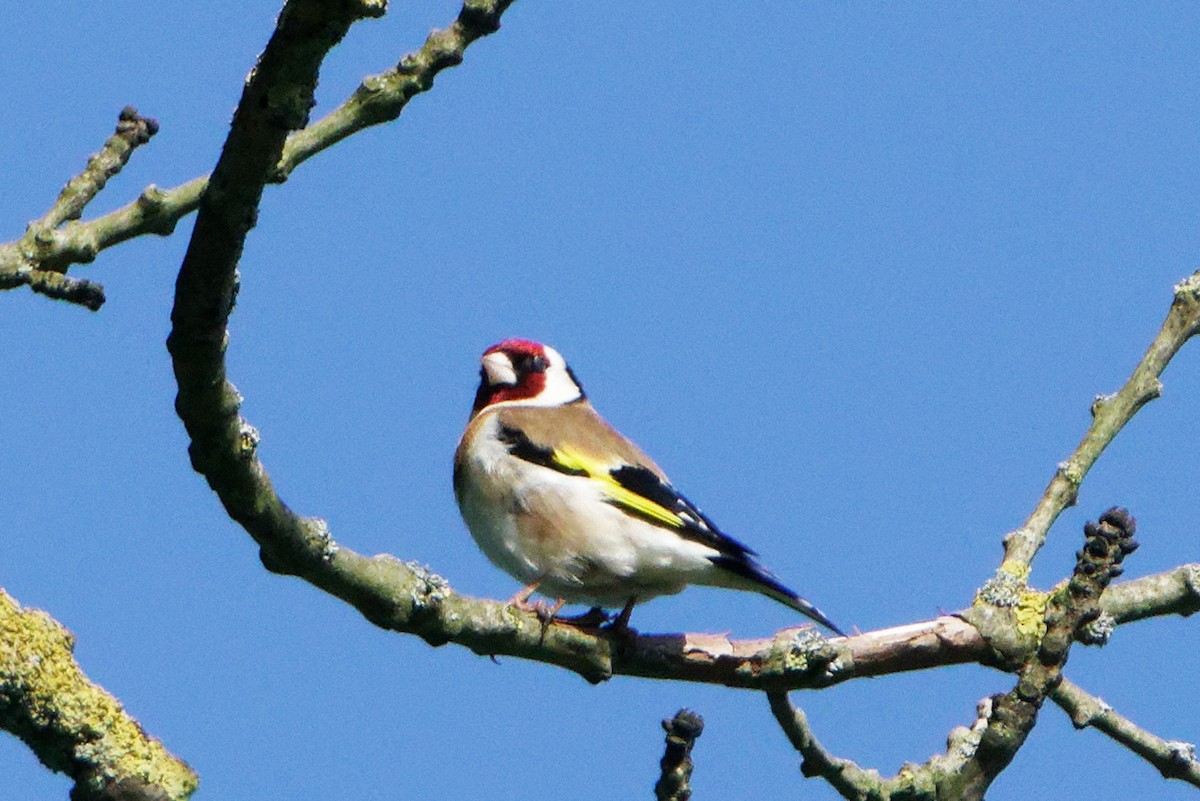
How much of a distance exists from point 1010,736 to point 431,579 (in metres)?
1.53

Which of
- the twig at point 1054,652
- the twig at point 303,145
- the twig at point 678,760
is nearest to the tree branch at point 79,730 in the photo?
the twig at point 678,760

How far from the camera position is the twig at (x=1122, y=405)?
18.4ft

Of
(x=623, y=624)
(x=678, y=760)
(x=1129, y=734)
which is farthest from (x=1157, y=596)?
(x=678, y=760)

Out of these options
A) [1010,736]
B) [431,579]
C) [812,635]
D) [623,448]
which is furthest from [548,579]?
[1010,736]

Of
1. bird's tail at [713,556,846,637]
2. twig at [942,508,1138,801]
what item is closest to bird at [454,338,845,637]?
bird's tail at [713,556,846,637]

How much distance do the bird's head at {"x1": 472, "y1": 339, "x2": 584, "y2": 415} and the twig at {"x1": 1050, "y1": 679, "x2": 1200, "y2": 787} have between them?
314cm

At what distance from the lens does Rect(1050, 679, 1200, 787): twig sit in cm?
516

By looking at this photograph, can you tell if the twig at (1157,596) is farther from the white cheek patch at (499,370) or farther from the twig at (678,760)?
the white cheek patch at (499,370)

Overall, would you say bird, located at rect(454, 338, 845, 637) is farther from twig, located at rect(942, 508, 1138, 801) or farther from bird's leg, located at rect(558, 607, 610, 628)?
twig, located at rect(942, 508, 1138, 801)

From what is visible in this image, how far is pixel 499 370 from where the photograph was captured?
7.76 m

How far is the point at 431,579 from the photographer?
13.4 feet

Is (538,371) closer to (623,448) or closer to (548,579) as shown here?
(623,448)

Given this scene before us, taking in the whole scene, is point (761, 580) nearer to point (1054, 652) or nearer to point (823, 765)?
point (823, 765)

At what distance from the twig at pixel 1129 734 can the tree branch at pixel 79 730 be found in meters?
2.97
